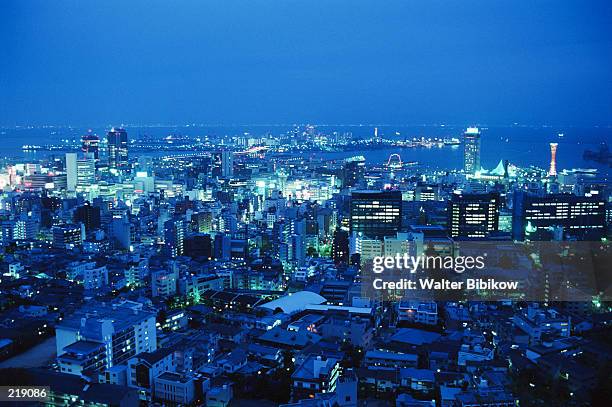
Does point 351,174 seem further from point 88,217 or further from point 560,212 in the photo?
point 88,217

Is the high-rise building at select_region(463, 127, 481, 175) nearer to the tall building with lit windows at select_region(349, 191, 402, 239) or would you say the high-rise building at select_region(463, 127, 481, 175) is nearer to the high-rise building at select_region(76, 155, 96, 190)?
the tall building with lit windows at select_region(349, 191, 402, 239)

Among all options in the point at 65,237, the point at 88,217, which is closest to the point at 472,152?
the point at 88,217

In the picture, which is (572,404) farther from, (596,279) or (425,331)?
(596,279)

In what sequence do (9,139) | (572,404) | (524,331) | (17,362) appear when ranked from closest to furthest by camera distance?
(572,404)
(17,362)
(524,331)
(9,139)

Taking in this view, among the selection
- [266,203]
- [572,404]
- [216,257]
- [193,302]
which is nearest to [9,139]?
[266,203]

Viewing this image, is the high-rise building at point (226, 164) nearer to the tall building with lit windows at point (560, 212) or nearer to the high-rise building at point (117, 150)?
the high-rise building at point (117, 150)

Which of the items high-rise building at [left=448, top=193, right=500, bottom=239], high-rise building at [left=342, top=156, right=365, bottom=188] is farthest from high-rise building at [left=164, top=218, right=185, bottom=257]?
high-rise building at [left=342, top=156, right=365, bottom=188]

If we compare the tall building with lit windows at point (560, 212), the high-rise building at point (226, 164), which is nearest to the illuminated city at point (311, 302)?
the tall building with lit windows at point (560, 212)

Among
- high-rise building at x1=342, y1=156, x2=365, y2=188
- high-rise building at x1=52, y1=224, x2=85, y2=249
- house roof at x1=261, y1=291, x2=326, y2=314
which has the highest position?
high-rise building at x1=342, y1=156, x2=365, y2=188
